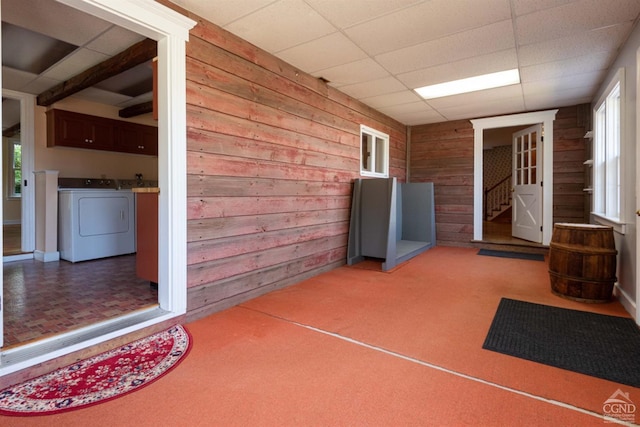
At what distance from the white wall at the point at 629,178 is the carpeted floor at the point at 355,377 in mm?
234

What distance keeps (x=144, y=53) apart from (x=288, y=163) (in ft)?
5.31

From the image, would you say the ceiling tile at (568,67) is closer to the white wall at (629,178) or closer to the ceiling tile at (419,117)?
the white wall at (629,178)

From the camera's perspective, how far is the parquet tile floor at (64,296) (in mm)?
2084

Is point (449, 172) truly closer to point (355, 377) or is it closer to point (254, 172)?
point (254, 172)

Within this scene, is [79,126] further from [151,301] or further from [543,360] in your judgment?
[543,360]

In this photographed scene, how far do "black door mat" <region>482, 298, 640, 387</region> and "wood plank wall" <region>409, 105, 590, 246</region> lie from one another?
3128 millimetres

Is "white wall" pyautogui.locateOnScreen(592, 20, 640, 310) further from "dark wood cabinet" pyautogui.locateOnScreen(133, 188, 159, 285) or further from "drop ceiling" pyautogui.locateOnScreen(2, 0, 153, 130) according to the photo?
"drop ceiling" pyautogui.locateOnScreen(2, 0, 153, 130)

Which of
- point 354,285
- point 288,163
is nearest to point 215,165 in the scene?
point 288,163

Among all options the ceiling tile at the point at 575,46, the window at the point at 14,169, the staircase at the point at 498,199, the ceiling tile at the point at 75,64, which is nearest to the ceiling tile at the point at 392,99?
the ceiling tile at the point at 575,46

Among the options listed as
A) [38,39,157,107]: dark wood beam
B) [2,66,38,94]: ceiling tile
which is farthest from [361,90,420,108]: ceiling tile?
[2,66,38,94]: ceiling tile

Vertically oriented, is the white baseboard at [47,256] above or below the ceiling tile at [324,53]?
below

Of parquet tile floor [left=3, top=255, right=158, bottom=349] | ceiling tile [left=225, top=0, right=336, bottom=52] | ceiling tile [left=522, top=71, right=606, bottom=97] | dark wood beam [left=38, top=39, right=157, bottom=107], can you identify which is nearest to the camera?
parquet tile floor [left=3, top=255, right=158, bottom=349]

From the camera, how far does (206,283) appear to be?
8.43 ft

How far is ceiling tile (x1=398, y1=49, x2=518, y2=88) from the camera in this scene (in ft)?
10.7
